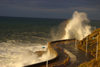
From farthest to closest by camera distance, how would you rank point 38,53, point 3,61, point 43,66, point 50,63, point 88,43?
point 38,53 → point 88,43 → point 3,61 → point 50,63 → point 43,66

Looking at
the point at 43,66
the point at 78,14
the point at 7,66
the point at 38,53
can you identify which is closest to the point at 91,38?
the point at 38,53

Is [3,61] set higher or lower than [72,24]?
lower

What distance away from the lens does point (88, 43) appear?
101 ft

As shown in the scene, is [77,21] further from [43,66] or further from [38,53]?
[43,66]

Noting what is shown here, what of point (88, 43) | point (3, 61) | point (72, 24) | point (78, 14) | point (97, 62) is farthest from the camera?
point (72, 24)

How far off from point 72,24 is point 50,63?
42.8 meters

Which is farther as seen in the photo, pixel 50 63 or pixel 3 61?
pixel 3 61

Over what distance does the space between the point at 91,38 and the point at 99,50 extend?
6137 millimetres

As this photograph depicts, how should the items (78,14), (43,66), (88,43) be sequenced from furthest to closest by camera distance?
(78,14), (88,43), (43,66)

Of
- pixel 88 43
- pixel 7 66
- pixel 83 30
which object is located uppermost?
pixel 83 30

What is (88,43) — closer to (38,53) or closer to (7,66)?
(38,53)

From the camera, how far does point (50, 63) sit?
21.4 meters

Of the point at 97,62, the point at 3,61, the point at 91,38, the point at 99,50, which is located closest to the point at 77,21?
the point at 91,38

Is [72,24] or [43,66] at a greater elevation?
[72,24]
